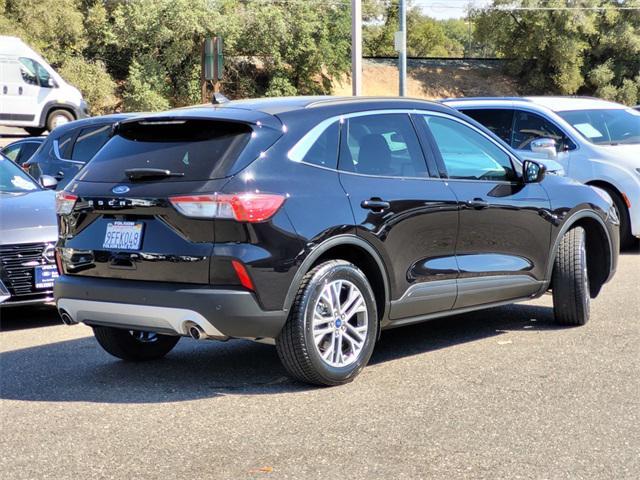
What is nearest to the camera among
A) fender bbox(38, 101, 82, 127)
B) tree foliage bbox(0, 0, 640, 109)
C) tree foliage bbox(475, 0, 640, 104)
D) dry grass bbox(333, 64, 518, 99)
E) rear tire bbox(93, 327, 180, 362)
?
rear tire bbox(93, 327, 180, 362)

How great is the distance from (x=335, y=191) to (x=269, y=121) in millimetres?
569

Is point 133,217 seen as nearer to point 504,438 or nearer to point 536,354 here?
point 504,438

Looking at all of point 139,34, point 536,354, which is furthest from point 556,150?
point 139,34

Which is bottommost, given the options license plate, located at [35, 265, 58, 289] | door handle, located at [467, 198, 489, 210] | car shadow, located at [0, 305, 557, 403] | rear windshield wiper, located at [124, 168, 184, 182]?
car shadow, located at [0, 305, 557, 403]

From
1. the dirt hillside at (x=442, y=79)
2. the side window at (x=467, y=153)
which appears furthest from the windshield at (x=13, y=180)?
the dirt hillside at (x=442, y=79)

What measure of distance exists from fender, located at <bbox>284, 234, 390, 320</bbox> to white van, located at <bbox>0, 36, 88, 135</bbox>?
24.7 meters

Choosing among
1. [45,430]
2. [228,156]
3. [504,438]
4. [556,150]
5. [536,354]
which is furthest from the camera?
[556,150]

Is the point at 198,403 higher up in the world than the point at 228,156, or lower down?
lower down

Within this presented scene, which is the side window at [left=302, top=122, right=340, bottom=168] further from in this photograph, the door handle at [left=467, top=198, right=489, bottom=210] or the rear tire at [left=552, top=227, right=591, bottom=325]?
the rear tire at [left=552, top=227, right=591, bottom=325]

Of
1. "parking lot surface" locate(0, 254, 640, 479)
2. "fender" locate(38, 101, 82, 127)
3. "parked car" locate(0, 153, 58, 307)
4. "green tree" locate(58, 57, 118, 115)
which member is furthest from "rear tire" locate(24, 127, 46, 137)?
"parking lot surface" locate(0, 254, 640, 479)

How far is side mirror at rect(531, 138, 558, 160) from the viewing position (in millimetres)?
11266

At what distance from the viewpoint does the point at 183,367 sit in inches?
259

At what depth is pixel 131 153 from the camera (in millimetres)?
5934

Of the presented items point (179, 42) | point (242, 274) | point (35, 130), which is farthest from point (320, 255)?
point (179, 42)
